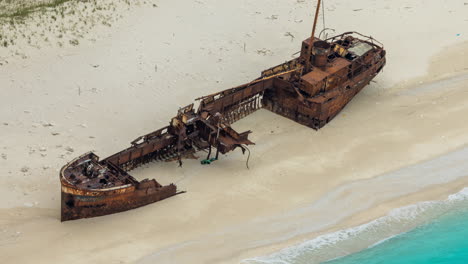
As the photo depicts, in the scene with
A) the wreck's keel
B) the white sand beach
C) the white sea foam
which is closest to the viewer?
the wreck's keel

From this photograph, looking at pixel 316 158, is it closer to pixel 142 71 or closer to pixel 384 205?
pixel 384 205

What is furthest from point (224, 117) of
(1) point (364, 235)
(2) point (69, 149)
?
(1) point (364, 235)

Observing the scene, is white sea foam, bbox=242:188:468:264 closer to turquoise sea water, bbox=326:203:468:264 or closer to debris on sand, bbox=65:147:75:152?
turquoise sea water, bbox=326:203:468:264

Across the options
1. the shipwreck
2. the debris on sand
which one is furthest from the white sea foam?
Answer: the debris on sand

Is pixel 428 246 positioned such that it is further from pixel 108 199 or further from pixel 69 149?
pixel 69 149

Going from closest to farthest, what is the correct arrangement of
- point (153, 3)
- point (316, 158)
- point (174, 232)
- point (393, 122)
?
point (174, 232) < point (316, 158) < point (393, 122) < point (153, 3)

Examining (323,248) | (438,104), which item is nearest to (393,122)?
(438,104)
